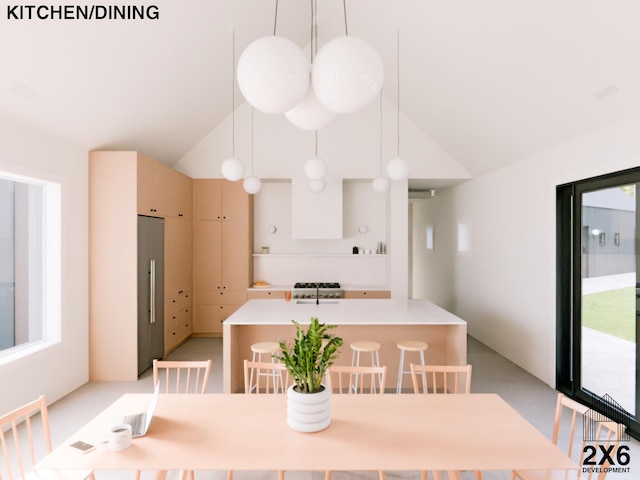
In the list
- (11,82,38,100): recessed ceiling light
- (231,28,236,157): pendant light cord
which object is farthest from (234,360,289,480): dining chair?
(231,28,236,157): pendant light cord

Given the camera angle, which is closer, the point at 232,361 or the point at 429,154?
the point at 232,361

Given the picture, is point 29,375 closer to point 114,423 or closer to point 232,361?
point 232,361

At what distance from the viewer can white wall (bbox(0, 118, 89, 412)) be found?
3252 millimetres

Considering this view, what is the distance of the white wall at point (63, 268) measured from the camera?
325 cm

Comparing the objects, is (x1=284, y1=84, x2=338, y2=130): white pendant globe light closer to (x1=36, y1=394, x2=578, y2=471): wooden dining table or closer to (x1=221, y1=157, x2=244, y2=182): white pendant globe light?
(x1=36, y1=394, x2=578, y2=471): wooden dining table

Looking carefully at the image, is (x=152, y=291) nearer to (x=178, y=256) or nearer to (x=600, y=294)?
(x=178, y=256)

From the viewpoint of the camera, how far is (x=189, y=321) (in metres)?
6.15

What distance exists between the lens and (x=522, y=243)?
4.69m

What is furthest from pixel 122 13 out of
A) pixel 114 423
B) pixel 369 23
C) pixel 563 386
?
pixel 563 386

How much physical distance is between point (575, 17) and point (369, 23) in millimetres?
2238

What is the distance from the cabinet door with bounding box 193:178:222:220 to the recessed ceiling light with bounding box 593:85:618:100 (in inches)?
197

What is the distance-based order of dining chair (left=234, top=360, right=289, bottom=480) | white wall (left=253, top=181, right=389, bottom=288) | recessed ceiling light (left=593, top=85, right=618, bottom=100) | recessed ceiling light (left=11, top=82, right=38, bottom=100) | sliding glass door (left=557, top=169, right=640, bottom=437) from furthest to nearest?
white wall (left=253, top=181, right=389, bottom=288), sliding glass door (left=557, top=169, right=640, bottom=437), recessed ceiling light (left=11, top=82, right=38, bottom=100), recessed ceiling light (left=593, top=85, right=618, bottom=100), dining chair (left=234, top=360, right=289, bottom=480)

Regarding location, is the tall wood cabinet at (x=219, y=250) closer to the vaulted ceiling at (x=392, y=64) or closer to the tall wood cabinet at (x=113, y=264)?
the vaulted ceiling at (x=392, y=64)

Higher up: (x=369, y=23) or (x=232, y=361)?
(x=369, y=23)
